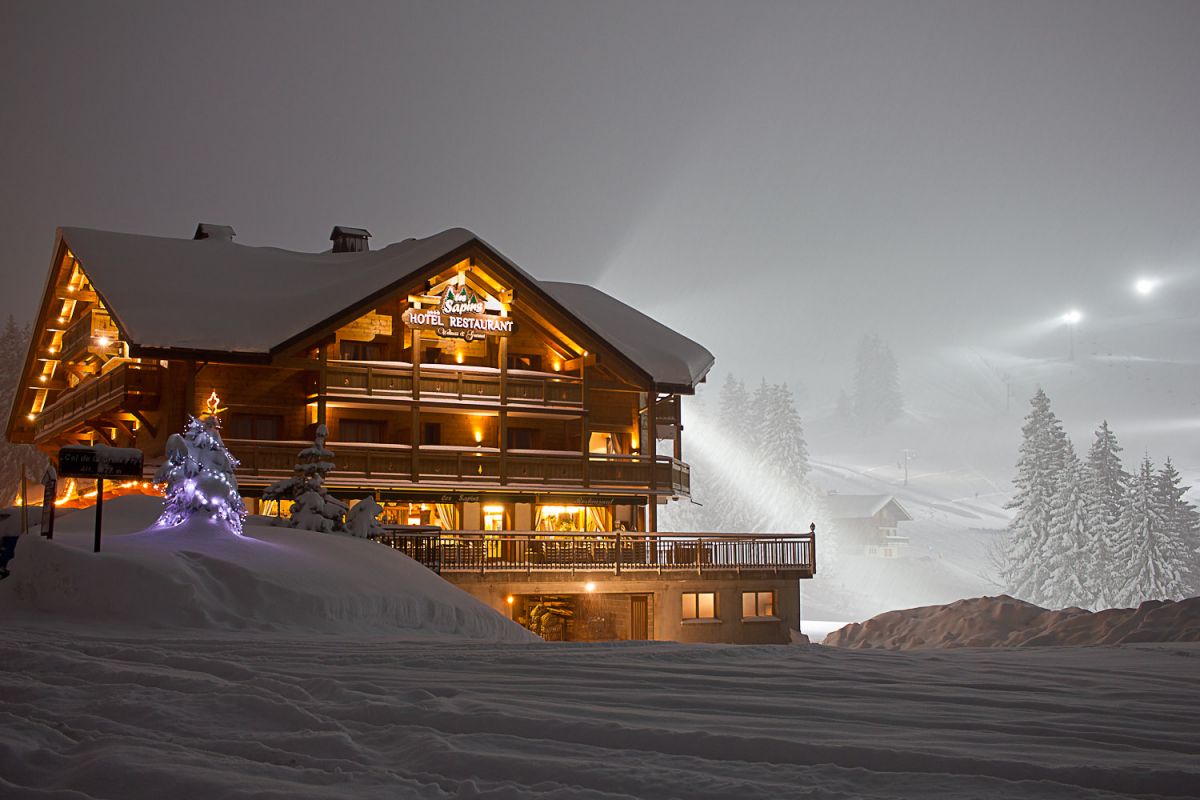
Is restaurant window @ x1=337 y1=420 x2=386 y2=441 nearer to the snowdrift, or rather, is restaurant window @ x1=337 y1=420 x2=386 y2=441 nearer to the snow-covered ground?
the snowdrift

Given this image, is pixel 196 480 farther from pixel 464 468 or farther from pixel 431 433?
pixel 431 433

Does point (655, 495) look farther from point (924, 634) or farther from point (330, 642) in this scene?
point (330, 642)

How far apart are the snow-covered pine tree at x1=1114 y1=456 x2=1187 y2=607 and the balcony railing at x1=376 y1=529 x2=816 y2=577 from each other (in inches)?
1715

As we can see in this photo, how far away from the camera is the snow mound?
69.2 feet

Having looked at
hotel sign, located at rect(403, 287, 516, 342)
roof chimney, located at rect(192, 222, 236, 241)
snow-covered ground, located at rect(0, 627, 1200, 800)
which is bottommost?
snow-covered ground, located at rect(0, 627, 1200, 800)

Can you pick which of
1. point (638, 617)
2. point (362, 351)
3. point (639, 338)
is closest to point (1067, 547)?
point (639, 338)

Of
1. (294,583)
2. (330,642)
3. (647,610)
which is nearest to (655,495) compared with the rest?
(647,610)

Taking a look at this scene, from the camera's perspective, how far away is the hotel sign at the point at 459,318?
125 ft

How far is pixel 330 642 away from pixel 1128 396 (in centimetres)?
17956

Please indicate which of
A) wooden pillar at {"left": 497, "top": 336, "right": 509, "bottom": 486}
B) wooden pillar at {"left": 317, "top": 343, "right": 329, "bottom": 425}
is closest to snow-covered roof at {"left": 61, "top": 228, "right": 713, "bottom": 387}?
wooden pillar at {"left": 317, "top": 343, "right": 329, "bottom": 425}

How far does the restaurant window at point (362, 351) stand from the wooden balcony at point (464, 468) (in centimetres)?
403

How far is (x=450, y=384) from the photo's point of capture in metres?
39.0

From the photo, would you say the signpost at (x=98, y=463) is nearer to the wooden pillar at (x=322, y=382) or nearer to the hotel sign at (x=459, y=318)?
the wooden pillar at (x=322, y=382)

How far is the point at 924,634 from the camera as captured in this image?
3253 cm
